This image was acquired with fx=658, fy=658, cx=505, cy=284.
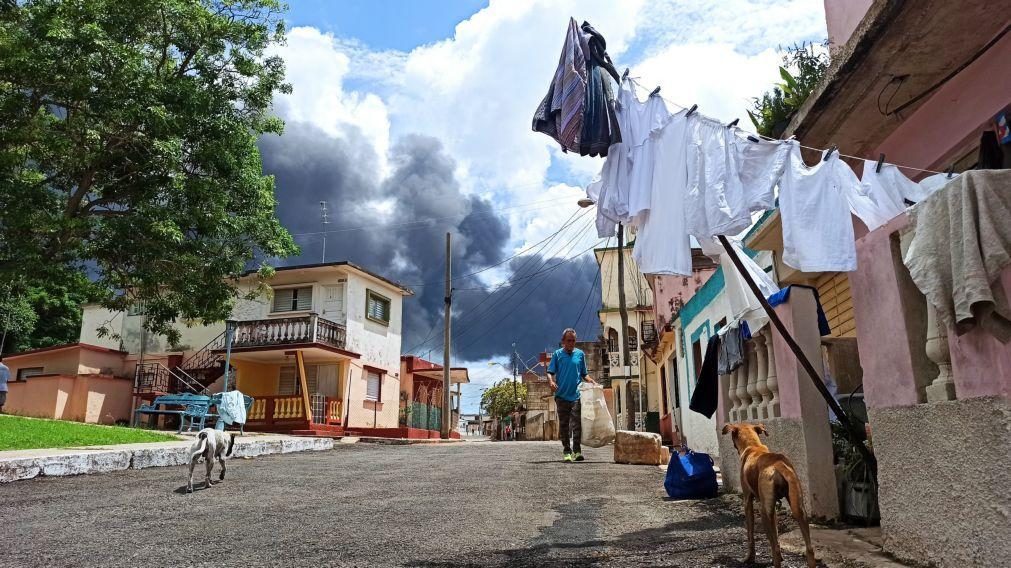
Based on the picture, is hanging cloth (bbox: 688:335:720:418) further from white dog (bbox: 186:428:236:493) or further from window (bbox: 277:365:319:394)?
window (bbox: 277:365:319:394)

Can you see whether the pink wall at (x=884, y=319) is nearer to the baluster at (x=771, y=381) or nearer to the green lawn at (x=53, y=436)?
the baluster at (x=771, y=381)

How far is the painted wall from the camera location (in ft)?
77.2

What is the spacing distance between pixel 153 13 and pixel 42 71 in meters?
2.46

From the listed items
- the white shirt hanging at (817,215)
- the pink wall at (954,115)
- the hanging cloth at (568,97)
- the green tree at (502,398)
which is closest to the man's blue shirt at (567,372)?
the pink wall at (954,115)

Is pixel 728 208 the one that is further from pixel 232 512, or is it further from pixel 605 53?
pixel 232 512

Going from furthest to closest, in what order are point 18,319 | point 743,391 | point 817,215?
point 18,319
point 743,391
point 817,215

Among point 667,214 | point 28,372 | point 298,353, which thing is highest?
point 298,353

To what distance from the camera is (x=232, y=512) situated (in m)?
5.38

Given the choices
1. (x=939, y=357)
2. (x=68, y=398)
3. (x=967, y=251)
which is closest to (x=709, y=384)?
(x=939, y=357)

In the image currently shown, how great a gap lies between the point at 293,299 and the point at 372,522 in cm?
2417

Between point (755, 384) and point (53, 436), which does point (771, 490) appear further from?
point (53, 436)

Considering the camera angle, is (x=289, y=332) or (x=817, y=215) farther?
(x=289, y=332)

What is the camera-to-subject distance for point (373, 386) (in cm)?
2842

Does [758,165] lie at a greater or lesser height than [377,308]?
lesser
